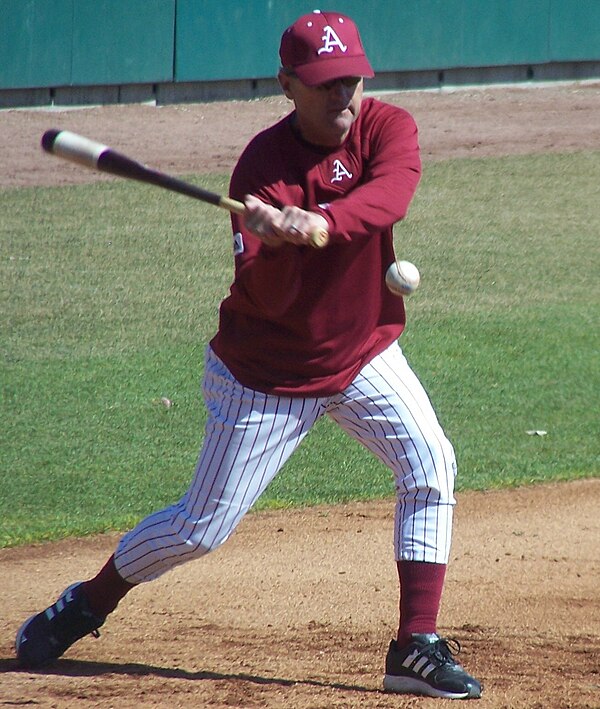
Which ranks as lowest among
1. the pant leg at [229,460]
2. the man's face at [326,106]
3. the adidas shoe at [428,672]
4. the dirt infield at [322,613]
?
the dirt infield at [322,613]

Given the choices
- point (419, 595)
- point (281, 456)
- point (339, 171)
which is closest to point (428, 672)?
point (419, 595)

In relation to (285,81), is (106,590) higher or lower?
lower

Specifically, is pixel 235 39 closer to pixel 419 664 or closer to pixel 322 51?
pixel 322 51

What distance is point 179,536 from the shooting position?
11.5ft

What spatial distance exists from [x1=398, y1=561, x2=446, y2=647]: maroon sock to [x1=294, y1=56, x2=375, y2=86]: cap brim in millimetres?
1427

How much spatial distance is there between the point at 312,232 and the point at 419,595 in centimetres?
117

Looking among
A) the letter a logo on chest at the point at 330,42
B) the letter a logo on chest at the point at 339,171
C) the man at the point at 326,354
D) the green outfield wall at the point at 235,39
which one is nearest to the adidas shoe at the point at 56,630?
the man at the point at 326,354

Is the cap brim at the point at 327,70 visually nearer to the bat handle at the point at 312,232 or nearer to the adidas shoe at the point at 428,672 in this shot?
the bat handle at the point at 312,232

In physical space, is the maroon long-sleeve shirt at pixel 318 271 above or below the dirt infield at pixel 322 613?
above

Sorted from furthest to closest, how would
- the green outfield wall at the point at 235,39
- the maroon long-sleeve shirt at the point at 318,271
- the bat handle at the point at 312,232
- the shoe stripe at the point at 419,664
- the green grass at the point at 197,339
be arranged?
the green outfield wall at the point at 235,39
the green grass at the point at 197,339
the shoe stripe at the point at 419,664
the maroon long-sleeve shirt at the point at 318,271
the bat handle at the point at 312,232

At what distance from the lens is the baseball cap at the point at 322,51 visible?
328 centimetres

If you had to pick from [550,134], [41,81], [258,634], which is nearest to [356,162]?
[258,634]

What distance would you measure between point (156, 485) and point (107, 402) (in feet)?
4.19

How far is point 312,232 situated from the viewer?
3111 mm
